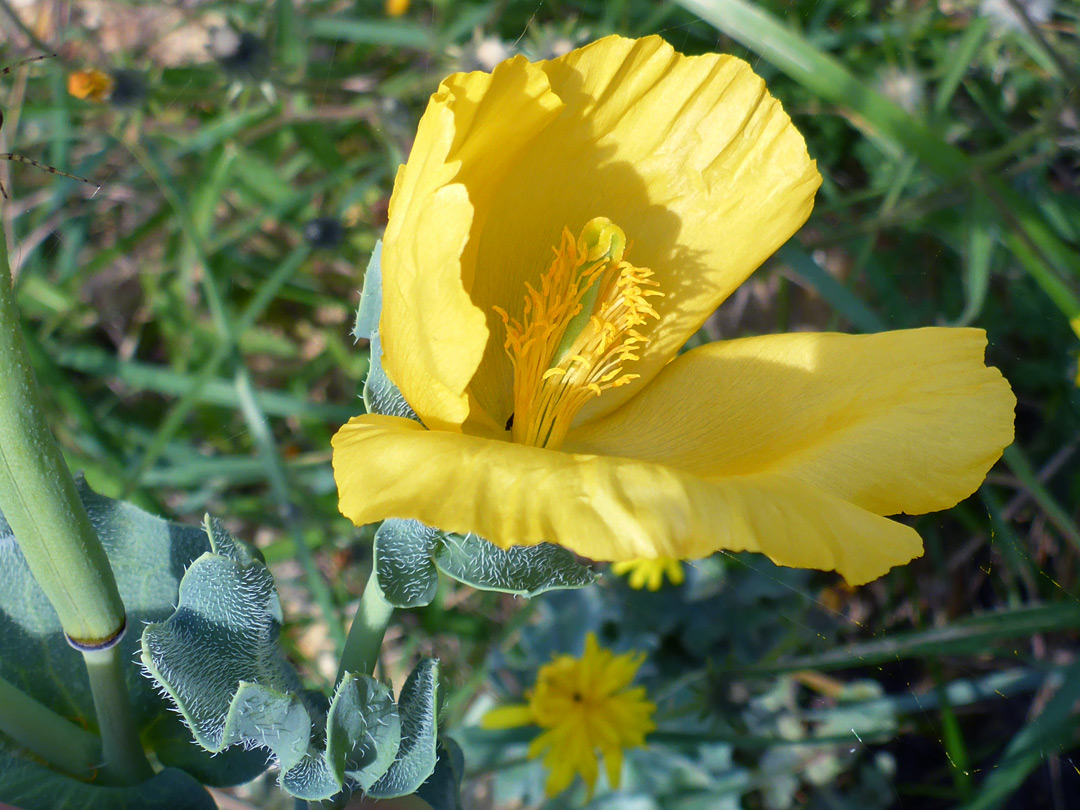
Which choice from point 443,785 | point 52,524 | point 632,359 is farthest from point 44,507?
point 632,359

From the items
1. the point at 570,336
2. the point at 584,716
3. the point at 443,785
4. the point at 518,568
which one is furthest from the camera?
the point at 584,716

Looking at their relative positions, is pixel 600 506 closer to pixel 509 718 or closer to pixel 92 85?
pixel 509 718

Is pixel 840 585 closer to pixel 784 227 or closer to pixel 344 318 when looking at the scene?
pixel 784 227

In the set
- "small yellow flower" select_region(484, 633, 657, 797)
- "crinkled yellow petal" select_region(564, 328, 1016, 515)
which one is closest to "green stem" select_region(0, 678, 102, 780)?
"crinkled yellow petal" select_region(564, 328, 1016, 515)

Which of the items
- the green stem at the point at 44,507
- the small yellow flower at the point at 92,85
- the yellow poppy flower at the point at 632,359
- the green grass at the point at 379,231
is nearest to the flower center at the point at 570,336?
the yellow poppy flower at the point at 632,359

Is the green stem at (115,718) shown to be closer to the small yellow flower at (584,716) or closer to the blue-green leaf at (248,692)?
the blue-green leaf at (248,692)
